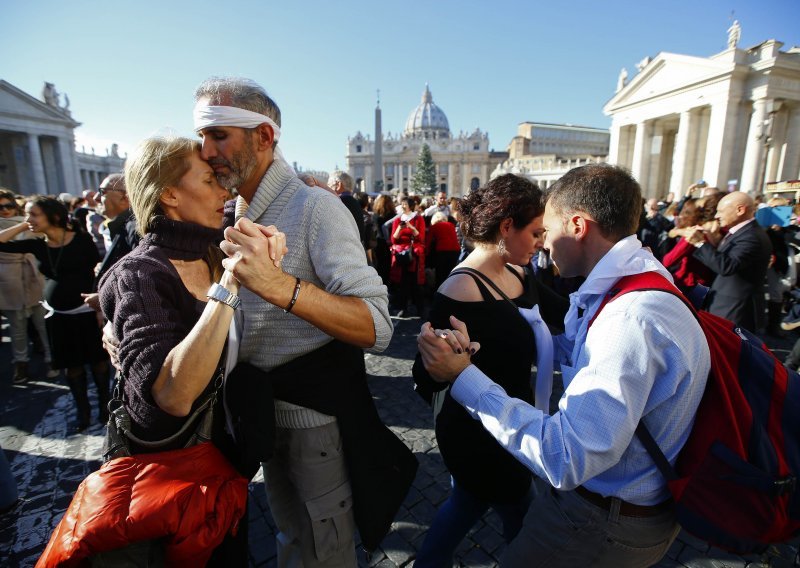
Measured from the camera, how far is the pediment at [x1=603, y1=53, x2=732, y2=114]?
24.1m

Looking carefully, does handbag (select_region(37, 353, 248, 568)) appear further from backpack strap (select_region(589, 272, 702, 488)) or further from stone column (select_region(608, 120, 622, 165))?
stone column (select_region(608, 120, 622, 165))

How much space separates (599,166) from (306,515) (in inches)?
68.4

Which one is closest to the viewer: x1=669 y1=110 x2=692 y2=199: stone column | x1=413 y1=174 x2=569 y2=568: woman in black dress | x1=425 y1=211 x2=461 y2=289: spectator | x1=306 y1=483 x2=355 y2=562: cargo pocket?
x1=306 y1=483 x2=355 y2=562: cargo pocket

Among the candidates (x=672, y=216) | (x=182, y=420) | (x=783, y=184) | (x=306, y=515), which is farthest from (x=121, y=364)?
(x=783, y=184)

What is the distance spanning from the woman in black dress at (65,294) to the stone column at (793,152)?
32459 mm

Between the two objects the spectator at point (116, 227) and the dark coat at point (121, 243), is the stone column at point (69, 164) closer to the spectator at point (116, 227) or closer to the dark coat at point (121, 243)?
the spectator at point (116, 227)

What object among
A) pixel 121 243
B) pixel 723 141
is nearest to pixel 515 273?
pixel 121 243

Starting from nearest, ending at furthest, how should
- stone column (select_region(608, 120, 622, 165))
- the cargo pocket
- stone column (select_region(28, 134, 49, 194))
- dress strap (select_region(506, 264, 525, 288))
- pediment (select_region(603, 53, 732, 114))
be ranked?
1. the cargo pocket
2. dress strap (select_region(506, 264, 525, 288))
3. pediment (select_region(603, 53, 732, 114))
4. stone column (select_region(28, 134, 49, 194))
5. stone column (select_region(608, 120, 622, 165))

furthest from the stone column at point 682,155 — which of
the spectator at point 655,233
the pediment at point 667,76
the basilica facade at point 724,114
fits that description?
the spectator at point 655,233

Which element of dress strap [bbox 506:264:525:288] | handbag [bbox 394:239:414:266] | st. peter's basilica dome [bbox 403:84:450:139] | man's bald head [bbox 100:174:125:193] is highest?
st. peter's basilica dome [bbox 403:84:450:139]

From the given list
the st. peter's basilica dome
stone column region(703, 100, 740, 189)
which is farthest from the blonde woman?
the st. peter's basilica dome

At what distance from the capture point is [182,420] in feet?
4.64

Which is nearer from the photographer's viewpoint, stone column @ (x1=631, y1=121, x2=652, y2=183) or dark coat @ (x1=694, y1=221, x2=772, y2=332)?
dark coat @ (x1=694, y1=221, x2=772, y2=332)

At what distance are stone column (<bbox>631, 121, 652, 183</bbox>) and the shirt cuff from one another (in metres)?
35.1
